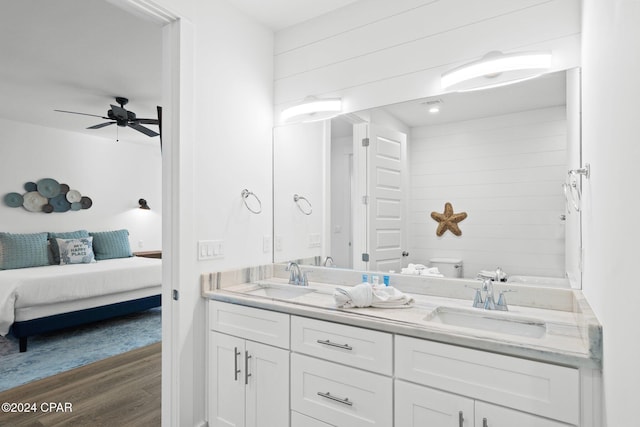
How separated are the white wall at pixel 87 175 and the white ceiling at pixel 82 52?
0.48 meters

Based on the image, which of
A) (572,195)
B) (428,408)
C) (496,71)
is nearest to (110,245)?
(428,408)

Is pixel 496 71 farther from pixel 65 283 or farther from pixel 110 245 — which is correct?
pixel 110 245

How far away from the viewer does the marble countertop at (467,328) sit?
1085 millimetres

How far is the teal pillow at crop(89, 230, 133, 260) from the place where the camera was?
5.34 m

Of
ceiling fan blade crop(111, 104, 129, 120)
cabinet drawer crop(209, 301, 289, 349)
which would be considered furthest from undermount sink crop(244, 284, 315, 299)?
ceiling fan blade crop(111, 104, 129, 120)

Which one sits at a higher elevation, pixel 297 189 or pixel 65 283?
pixel 297 189

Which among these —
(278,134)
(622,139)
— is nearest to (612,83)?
(622,139)

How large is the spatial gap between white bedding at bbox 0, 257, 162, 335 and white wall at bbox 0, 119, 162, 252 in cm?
114

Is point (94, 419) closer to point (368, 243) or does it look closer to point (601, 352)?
point (368, 243)

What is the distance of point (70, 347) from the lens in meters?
3.51

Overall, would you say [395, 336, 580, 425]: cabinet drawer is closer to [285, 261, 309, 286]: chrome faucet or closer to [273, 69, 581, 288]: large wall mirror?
[273, 69, 581, 288]: large wall mirror

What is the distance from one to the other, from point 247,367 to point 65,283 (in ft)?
9.90

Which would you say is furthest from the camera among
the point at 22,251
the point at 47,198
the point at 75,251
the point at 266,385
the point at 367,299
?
the point at 47,198

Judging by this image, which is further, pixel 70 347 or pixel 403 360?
pixel 70 347
